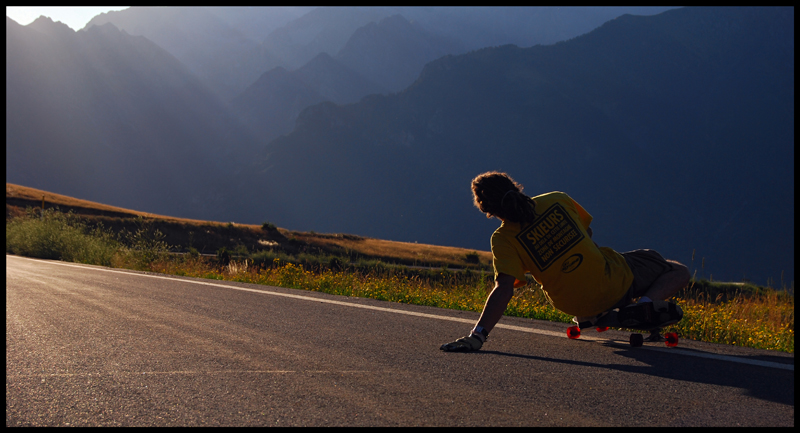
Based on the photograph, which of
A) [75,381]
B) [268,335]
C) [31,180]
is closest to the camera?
[75,381]

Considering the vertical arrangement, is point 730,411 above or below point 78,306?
above

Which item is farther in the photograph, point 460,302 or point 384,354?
point 460,302

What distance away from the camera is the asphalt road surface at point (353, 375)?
2598mm

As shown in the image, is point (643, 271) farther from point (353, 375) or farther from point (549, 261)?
point (353, 375)

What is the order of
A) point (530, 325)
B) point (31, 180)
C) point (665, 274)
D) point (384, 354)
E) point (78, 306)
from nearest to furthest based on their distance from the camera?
point (384, 354) < point (665, 274) < point (530, 325) < point (78, 306) < point (31, 180)

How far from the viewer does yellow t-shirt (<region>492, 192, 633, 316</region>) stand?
3.81 meters

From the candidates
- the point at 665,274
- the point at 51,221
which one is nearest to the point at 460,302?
the point at 665,274

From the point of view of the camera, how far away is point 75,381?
3051 millimetres

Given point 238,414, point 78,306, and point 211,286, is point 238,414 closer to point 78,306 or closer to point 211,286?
point 78,306

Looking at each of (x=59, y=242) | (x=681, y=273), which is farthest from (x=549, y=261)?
(x=59, y=242)

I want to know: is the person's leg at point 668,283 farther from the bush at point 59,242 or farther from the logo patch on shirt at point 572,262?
the bush at point 59,242

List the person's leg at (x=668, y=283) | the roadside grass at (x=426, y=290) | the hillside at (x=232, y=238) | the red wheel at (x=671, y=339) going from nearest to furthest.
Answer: the person's leg at (x=668, y=283), the red wheel at (x=671, y=339), the roadside grass at (x=426, y=290), the hillside at (x=232, y=238)

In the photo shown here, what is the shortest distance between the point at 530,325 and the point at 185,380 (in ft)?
10.8

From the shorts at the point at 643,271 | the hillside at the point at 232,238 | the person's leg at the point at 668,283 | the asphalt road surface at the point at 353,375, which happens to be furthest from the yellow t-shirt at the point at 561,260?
the hillside at the point at 232,238
